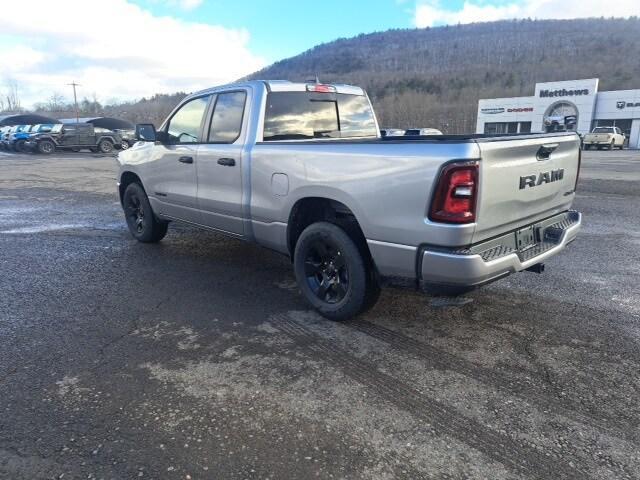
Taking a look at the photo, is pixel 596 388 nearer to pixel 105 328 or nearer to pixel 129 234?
pixel 105 328

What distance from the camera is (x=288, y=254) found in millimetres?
4379

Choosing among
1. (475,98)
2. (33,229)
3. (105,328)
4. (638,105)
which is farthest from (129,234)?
(475,98)

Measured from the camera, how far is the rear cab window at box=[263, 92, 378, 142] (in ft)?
15.1

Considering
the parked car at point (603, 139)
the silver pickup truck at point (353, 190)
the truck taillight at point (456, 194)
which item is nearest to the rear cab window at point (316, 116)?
the silver pickup truck at point (353, 190)

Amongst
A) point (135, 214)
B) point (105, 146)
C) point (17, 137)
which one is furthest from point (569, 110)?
point (135, 214)

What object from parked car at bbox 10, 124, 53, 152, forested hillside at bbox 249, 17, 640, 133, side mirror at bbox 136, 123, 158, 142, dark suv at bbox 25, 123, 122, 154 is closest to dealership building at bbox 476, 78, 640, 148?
forested hillside at bbox 249, 17, 640, 133

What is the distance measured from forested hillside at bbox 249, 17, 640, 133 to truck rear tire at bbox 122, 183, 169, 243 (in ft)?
234

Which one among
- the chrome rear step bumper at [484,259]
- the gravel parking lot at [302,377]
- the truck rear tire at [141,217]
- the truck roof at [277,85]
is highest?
the truck roof at [277,85]

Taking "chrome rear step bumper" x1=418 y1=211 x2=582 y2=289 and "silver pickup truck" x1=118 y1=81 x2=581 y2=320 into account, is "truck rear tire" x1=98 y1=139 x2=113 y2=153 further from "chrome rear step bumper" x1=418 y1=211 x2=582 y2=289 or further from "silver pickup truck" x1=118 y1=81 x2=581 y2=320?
"chrome rear step bumper" x1=418 y1=211 x2=582 y2=289

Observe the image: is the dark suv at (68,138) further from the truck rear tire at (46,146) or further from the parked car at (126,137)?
the parked car at (126,137)

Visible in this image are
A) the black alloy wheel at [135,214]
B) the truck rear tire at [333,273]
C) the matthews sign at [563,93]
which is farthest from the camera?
the matthews sign at [563,93]

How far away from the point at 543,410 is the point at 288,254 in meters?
2.44

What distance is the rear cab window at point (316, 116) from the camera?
4.62m

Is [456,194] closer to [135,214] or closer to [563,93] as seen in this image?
[135,214]
